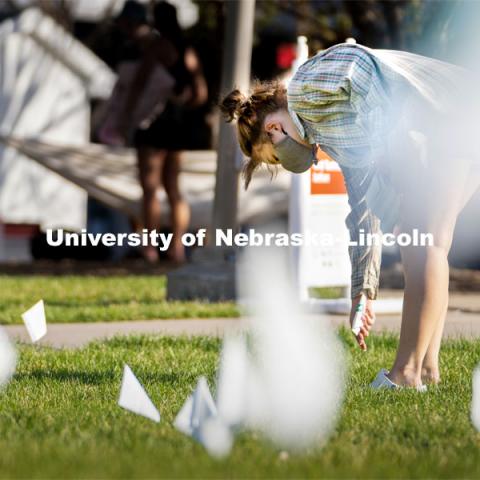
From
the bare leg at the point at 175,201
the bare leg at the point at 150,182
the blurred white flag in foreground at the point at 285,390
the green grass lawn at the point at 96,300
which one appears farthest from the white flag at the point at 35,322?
the bare leg at the point at 175,201

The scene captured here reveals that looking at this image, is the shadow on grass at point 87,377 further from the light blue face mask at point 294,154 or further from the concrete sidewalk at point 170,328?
the concrete sidewalk at point 170,328

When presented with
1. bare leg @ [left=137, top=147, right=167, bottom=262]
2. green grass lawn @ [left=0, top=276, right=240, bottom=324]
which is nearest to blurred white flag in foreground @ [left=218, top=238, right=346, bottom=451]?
green grass lawn @ [left=0, top=276, right=240, bottom=324]

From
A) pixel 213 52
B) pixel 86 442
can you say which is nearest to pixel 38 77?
pixel 213 52

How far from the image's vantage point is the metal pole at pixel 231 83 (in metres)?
8.49

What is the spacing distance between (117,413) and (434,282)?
3.99 ft

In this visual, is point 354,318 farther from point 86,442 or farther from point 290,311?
point 290,311

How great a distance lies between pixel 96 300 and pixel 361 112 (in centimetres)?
425

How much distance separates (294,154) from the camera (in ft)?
15.0

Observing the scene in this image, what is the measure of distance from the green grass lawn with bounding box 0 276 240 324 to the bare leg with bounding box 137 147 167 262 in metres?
0.76

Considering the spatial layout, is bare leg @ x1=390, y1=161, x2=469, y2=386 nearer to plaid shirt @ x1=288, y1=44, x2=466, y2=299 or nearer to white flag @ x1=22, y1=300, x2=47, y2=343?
plaid shirt @ x1=288, y1=44, x2=466, y2=299

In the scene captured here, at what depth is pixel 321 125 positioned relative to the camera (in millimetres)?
4480

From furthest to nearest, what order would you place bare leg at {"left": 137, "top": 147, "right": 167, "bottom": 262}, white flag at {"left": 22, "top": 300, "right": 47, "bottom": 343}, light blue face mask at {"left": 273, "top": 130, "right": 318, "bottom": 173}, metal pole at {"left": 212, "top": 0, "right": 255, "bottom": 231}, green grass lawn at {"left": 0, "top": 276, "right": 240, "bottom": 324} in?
1. bare leg at {"left": 137, "top": 147, "right": 167, "bottom": 262}
2. metal pole at {"left": 212, "top": 0, "right": 255, "bottom": 231}
3. green grass lawn at {"left": 0, "top": 276, "right": 240, "bottom": 324}
4. white flag at {"left": 22, "top": 300, "right": 47, "bottom": 343}
5. light blue face mask at {"left": 273, "top": 130, "right": 318, "bottom": 173}

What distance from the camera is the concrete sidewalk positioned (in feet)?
20.7

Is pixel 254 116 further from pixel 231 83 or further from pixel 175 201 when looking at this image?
pixel 175 201
